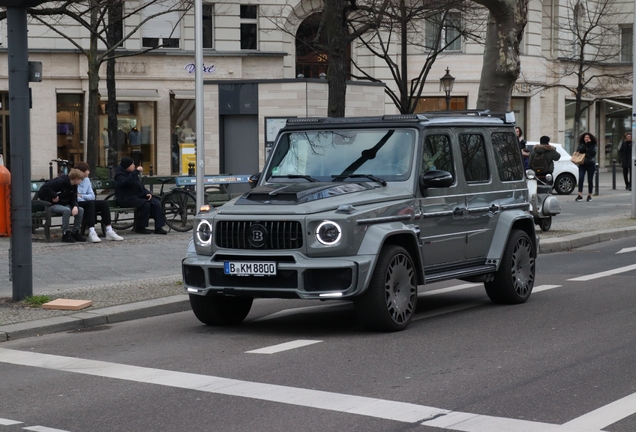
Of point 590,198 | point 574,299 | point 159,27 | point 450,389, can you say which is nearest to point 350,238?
point 450,389

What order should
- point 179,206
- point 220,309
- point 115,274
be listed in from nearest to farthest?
point 220,309 < point 115,274 < point 179,206

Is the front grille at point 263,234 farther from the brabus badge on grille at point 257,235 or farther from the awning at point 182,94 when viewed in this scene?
the awning at point 182,94

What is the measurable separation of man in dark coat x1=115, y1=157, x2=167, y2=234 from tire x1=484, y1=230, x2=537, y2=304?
9.08 meters

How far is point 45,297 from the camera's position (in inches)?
448

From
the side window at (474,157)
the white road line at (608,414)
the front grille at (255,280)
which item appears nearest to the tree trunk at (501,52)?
the side window at (474,157)

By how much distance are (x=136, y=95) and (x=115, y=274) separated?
29.1 metres

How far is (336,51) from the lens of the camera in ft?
58.0

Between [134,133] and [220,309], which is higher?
[134,133]

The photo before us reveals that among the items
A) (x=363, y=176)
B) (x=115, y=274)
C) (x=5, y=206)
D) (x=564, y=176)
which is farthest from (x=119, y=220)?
(x=564, y=176)

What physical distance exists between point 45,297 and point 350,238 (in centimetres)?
375

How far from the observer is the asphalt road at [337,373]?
6445mm

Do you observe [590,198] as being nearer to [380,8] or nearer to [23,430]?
[380,8]

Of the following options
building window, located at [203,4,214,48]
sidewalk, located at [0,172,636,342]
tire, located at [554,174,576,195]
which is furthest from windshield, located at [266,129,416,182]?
building window, located at [203,4,214,48]

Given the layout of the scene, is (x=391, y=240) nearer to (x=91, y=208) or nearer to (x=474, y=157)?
(x=474, y=157)
